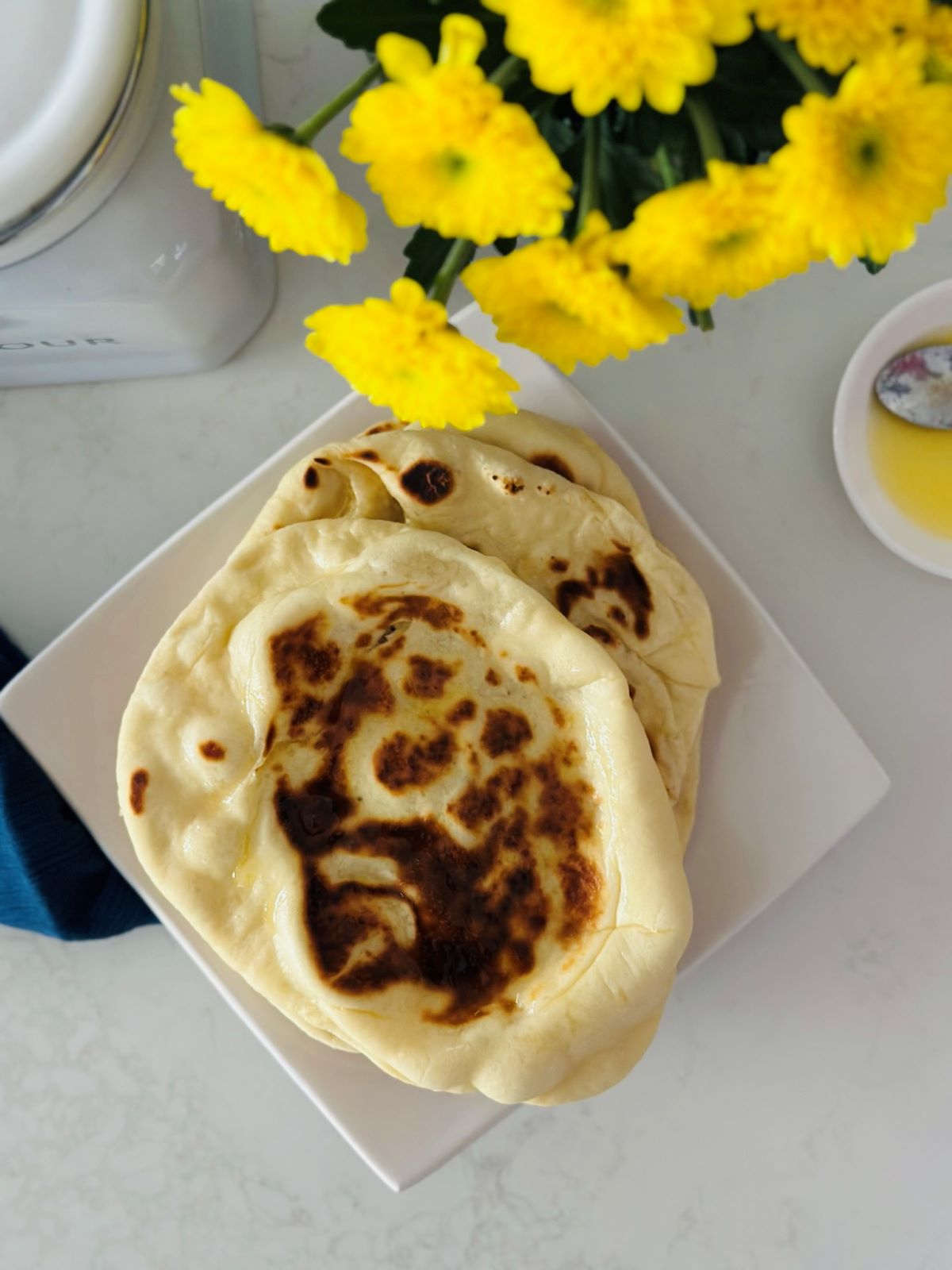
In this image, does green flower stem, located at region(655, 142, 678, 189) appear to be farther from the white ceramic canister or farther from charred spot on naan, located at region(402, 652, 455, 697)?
charred spot on naan, located at region(402, 652, 455, 697)

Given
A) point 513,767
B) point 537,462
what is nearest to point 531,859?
point 513,767

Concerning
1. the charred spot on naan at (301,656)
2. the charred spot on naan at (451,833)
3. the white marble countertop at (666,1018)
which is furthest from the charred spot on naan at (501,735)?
the white marble countertop at (666,1018)

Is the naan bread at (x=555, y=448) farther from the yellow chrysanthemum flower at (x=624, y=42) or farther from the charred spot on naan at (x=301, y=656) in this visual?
the yellow chrysanthemum flower at (x=624, y=42)

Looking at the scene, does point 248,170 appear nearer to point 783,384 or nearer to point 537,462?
point 537,462

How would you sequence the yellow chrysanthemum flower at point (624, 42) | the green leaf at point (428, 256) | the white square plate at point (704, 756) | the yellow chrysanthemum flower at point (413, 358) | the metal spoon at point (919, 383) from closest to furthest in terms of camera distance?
the yellow chrysanthemum flower at point (624, 42) → the yellow chrysanthemum flower at point (413, 358) → the green leaf at point (428, 256) → the white square plate at point (704, 756) → the metal spoon at point (919, 383)

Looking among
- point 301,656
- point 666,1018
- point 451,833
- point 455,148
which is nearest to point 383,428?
point 301,656

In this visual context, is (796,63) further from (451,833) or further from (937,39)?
(451,833)
